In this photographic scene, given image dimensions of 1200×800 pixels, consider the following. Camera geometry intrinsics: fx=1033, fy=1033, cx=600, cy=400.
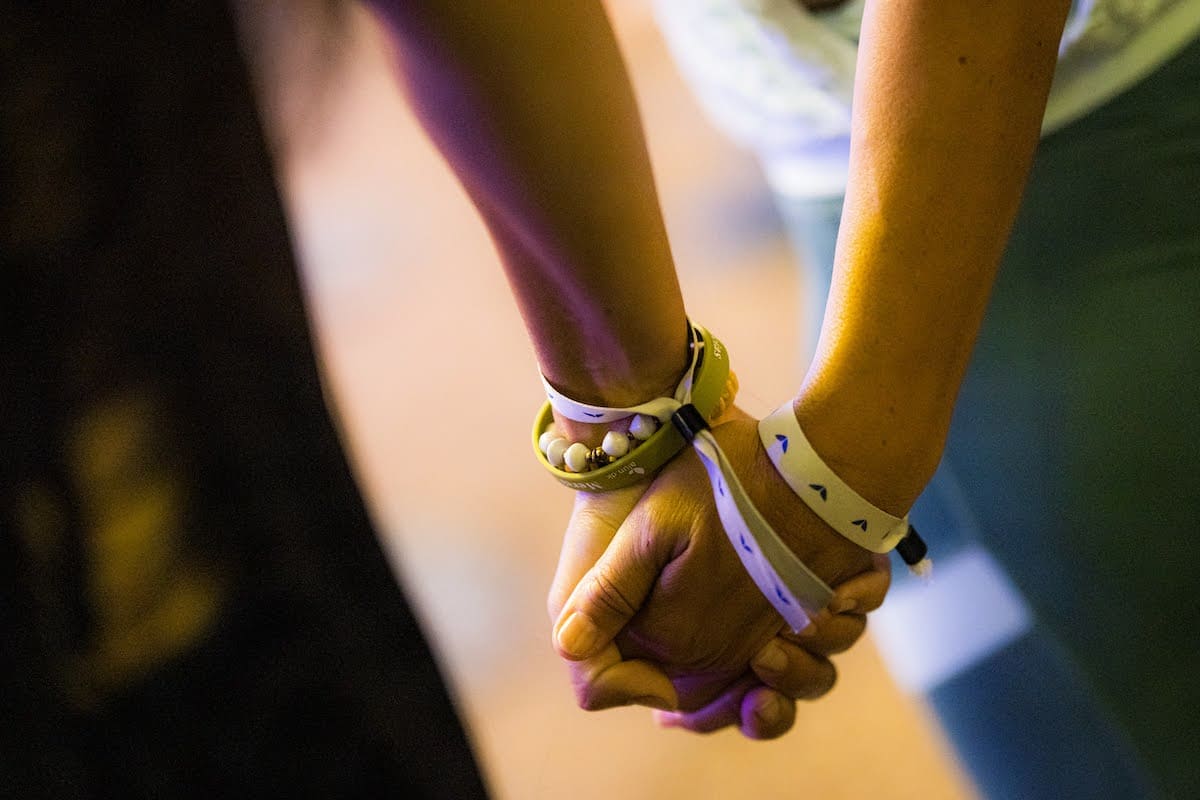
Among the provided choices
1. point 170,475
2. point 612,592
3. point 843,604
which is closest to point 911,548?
point 843,604

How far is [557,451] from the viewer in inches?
20.7

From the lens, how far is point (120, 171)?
18 cm

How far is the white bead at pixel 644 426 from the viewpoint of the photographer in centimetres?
50

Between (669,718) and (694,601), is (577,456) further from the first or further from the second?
(669,718)

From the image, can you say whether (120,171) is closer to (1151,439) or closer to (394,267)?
(1151,439)

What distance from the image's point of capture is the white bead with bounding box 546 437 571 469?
1.72 feet

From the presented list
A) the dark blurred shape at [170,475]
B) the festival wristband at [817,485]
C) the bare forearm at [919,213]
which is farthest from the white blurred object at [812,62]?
the dark blurred shape at [170,475]

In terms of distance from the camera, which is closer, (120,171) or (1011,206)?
(120,171)

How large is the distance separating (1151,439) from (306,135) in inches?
18.2

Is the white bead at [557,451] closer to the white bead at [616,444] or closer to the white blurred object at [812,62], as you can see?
the white bead at [616,444]

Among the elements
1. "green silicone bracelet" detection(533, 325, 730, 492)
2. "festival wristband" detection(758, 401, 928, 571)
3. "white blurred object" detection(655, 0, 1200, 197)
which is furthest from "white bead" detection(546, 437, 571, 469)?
"white blurred object" detection(655, 0, 1200, 197)

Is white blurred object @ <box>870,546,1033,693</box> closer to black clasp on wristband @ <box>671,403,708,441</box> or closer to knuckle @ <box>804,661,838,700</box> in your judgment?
knuckle @ <box>804,661,838,700</box>

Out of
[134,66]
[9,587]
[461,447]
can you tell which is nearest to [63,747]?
[9,587]

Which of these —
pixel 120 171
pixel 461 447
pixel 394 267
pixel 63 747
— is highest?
pixel 120 171
